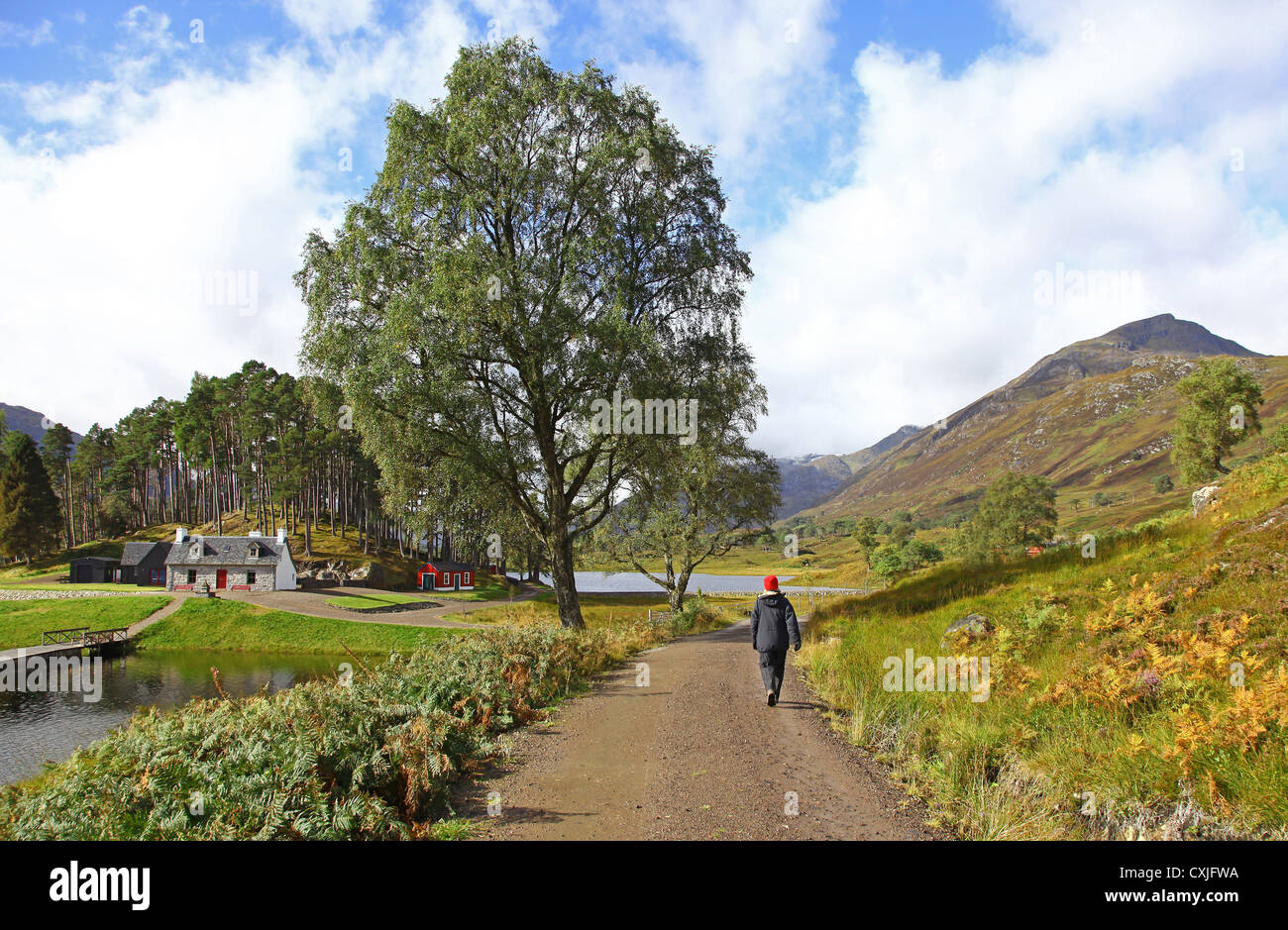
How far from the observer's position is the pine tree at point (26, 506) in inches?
2960

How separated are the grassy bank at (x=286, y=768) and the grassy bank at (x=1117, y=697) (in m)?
5.54

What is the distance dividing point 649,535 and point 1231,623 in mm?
31602

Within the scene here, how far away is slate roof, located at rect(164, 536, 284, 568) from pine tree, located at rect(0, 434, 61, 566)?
74.9 ft

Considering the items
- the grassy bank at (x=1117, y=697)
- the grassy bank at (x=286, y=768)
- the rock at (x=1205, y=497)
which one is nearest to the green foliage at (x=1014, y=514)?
the rock at (x=1205, y=497)

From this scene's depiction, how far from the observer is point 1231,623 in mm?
8227

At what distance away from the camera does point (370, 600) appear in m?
58.8

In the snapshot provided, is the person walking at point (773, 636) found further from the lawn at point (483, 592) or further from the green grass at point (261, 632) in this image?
the lawn at point (483, 592)

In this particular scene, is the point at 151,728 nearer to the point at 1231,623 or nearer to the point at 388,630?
the point at 1231,623

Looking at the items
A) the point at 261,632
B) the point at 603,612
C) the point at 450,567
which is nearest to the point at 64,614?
the point at 261,632

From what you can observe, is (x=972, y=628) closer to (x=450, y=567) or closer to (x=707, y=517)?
(x=707, y=517)

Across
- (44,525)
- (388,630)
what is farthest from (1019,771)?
(44,525)

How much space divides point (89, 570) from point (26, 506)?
13833 mm
